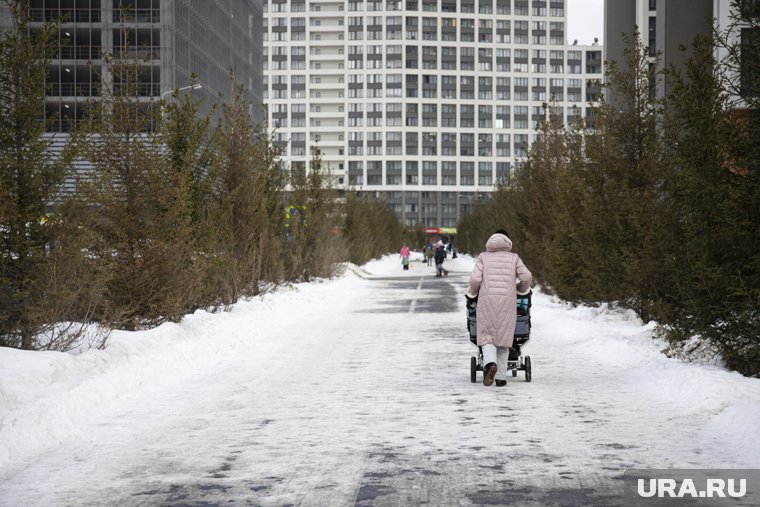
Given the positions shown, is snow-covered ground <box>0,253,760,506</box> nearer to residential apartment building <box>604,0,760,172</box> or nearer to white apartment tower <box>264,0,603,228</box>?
residential apartment building <box>604,0,760,172</box>

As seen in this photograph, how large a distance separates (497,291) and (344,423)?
330cm

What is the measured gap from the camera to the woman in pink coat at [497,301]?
11.3m

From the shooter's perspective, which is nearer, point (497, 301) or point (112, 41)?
point (497, 301)

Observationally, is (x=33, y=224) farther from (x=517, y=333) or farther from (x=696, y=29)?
(x=696, y=29)

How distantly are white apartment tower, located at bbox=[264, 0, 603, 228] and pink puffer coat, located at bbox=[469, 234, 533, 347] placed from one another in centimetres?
15407

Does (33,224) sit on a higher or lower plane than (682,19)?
lower

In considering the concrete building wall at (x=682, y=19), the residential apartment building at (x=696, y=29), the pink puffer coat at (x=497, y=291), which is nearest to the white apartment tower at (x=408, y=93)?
the residential apartment building at (x=696, y=29)

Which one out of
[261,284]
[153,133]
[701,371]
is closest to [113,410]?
[701,371]

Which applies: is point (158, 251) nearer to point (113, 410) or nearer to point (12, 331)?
point (12, 331)

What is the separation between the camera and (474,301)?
462 inches

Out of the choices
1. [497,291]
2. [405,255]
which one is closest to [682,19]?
[405,255]

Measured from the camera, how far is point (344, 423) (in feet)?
28.8

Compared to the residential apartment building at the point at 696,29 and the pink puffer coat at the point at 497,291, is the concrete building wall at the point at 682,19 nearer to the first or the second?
the residential apartment building at the point at 696,29

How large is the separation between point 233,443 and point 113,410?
2196mm
